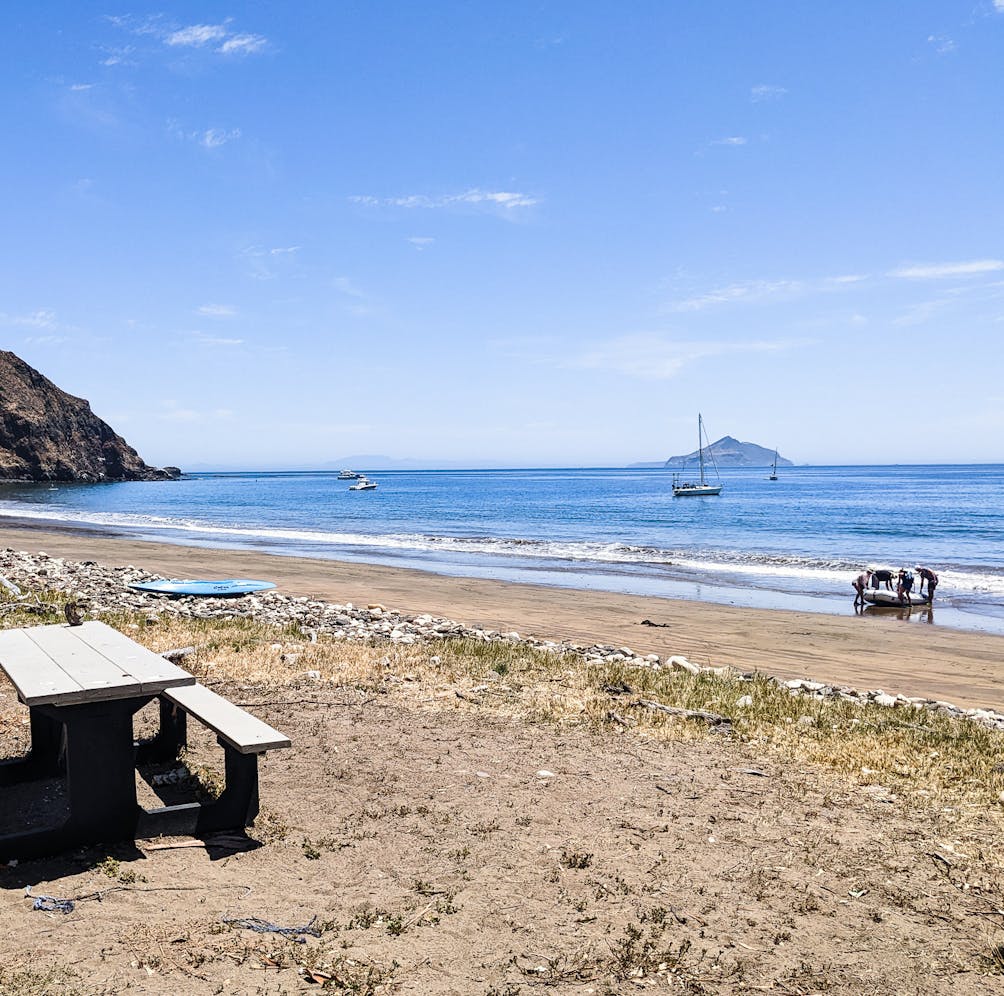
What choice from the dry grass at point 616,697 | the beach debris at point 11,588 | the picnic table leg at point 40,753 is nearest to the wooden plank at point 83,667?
the picnic table leg at point 40,753

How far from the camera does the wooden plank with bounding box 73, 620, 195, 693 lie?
4637mm

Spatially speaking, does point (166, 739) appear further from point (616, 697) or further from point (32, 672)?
point (616, 697)

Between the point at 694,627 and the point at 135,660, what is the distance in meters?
13.7

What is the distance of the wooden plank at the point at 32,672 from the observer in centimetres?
430

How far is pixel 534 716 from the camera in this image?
25.4 ft

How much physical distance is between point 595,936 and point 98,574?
742 inches

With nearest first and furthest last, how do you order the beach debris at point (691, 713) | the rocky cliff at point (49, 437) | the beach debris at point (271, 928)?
1. the beach debris at point (271, 928)
2. the beach debris at point (691, 713)
3. the rocky cliff at point (49, 437)

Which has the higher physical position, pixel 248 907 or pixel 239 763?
pixel 239 763

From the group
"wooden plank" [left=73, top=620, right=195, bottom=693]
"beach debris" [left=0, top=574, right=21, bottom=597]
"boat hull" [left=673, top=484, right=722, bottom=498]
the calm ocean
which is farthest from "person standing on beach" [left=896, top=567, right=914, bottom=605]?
"boat hull" [left=673, top=484, right=722, bottom=498]

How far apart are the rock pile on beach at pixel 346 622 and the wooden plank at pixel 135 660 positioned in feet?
18.6

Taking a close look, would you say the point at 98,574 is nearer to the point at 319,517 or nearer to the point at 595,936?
the point at 595,936

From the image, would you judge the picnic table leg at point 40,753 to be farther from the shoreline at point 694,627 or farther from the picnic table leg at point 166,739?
the shoreline at point 694,627

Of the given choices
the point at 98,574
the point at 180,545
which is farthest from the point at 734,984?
the point at 180,545

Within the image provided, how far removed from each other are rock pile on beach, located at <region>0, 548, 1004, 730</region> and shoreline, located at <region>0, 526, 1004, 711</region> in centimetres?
138
